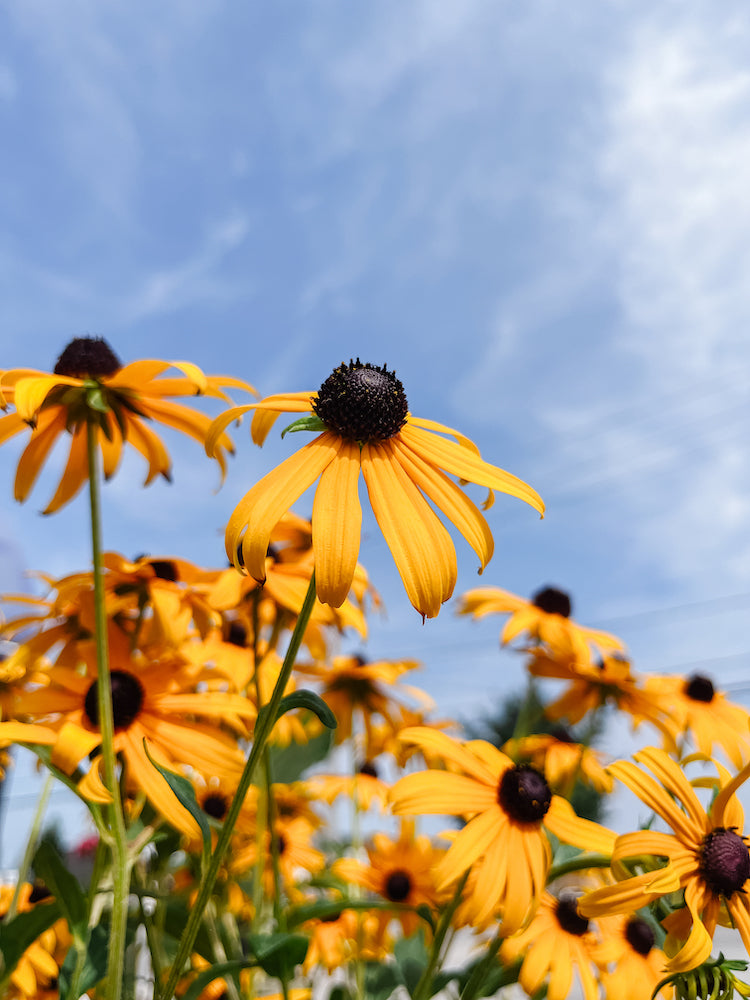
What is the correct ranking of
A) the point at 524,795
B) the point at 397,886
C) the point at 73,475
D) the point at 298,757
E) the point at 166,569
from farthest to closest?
1. the point at 397,886
2. the point at 298,757
3. the point at 166,569
4. the point at 73,475
5. the point at 524,795

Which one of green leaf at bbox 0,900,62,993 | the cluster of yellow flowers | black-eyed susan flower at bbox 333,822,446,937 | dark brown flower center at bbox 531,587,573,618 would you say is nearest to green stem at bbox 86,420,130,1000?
the cluster of yellow flowers

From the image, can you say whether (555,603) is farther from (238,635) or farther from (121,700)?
(121,700)

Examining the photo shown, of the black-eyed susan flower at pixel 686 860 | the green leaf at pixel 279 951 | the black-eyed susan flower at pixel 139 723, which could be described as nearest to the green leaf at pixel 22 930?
the black-eyed susan flower at pixel 139 723

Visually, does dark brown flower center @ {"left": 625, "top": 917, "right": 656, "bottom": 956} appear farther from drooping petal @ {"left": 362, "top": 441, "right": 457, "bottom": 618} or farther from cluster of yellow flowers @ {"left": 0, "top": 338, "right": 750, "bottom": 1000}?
drooping petal @ {"left": 362, "top": 441, "right": 457, "bottom": 618}

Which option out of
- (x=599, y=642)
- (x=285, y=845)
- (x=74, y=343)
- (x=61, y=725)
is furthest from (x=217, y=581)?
(x=285, y=845)

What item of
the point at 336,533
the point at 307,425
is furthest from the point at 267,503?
the point at 307,425

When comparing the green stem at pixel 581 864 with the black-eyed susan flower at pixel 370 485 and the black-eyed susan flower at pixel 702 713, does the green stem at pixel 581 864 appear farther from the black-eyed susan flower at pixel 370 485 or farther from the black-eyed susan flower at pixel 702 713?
the black-eyed susan flower at pixel 702 713

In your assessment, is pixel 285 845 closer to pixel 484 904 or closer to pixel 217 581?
pixel 217 581
